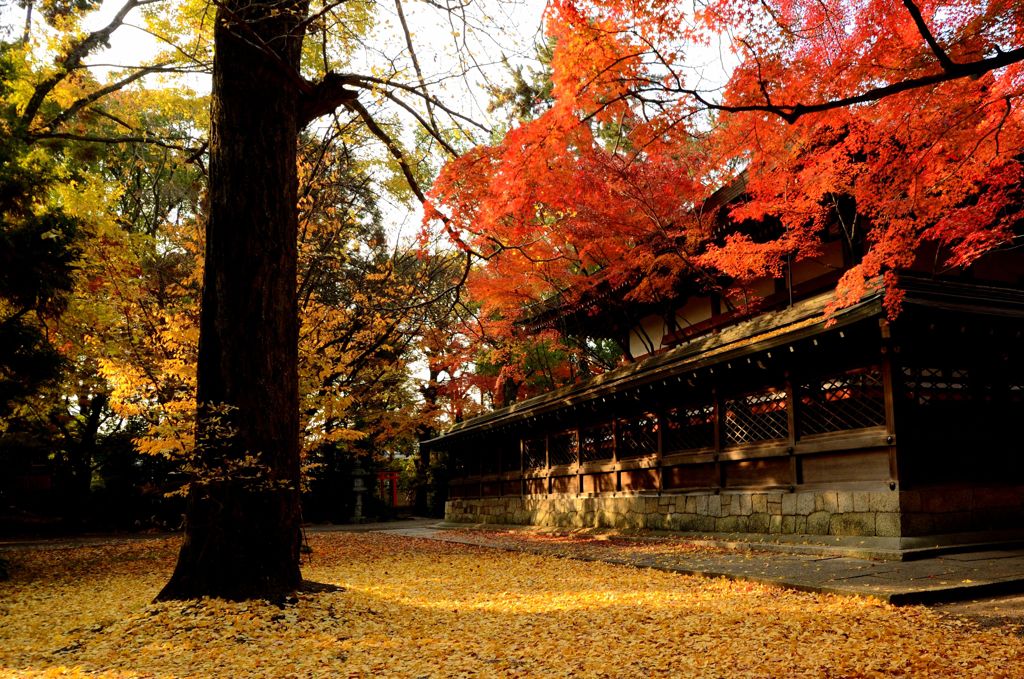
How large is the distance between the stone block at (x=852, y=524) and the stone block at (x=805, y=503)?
15.8 inches

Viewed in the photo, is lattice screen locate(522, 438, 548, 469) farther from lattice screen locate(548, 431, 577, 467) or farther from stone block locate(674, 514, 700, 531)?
stone block locate(674, 514, 700, 531)

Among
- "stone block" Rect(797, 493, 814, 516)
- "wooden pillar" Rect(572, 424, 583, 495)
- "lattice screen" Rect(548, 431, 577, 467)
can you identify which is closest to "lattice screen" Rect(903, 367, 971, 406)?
"stone block" Rect(797, 493, 814, 516)

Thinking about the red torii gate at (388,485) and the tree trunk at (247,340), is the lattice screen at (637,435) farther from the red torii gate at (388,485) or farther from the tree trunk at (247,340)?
the red torii gate at (388,485)

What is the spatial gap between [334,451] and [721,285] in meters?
15.9

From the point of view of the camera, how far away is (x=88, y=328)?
38.1ft

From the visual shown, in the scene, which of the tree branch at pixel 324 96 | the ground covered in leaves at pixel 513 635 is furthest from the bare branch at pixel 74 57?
the ground covered in leaves at pixel 513 635

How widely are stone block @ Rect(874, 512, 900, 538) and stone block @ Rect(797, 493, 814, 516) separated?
3.58 feet

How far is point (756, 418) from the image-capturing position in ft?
35.1

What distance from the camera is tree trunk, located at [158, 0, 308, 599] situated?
588cm

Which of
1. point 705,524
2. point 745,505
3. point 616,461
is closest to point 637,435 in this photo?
point 616,461

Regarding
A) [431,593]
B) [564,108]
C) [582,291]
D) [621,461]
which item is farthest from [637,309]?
[431,593]

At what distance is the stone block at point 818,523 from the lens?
9.14 m

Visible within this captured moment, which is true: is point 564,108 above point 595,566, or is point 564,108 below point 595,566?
above

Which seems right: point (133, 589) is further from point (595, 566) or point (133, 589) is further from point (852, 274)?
point (852, 274)
